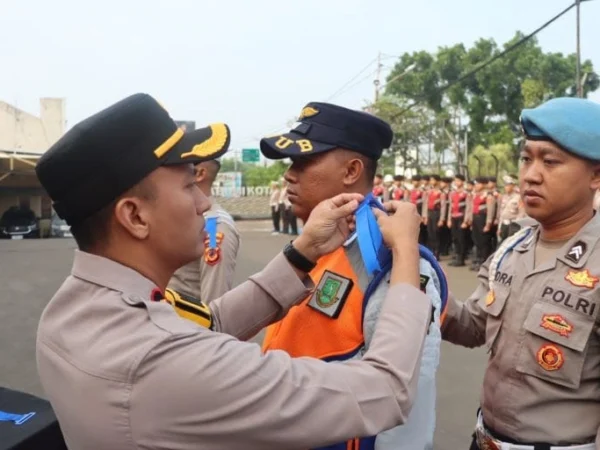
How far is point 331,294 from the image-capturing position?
162 cm

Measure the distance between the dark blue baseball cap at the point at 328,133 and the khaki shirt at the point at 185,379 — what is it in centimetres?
71

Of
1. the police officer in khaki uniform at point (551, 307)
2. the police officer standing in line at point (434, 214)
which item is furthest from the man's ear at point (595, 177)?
the police officer standing in line at point (434, 214)

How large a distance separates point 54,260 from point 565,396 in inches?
424

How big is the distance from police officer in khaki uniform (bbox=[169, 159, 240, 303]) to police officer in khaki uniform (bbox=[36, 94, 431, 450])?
69.5 inches

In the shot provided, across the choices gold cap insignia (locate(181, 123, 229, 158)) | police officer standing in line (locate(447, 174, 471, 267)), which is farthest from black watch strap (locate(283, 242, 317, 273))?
police officer standing in line (locate(447, 174, 471, 267))

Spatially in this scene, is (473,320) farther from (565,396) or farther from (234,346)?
(234,346)

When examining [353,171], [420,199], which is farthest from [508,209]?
[353,171]

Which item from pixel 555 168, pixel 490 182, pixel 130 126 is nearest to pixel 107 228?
pixel 130 126

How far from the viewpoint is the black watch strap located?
1732mm

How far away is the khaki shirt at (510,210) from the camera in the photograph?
11.0 metres

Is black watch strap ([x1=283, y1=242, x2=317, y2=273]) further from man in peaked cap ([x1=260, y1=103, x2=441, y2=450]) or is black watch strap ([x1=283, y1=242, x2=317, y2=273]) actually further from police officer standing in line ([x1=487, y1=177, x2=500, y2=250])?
police officer standing in line ([x1=487, y1=177, x2=500, y2=250])

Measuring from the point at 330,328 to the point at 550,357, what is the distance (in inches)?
25.4

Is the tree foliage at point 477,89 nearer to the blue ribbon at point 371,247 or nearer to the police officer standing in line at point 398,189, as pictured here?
the police officer standing in line at point 398,189

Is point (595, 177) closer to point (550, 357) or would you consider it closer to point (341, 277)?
point (550, 357)
